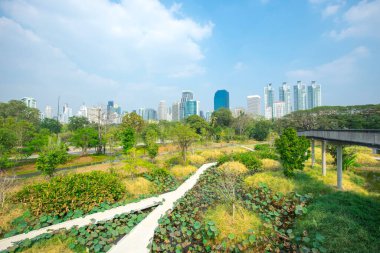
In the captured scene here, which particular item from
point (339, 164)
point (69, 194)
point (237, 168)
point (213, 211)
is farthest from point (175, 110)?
point (213, 211)

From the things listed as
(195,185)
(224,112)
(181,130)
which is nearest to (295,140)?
(195,185)

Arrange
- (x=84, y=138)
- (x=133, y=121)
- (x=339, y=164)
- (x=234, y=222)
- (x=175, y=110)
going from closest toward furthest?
(x=234, y=222) < (x=339, y=164) < (x=84, y=138) < (x=133, y=121) < (x=175, y=110)

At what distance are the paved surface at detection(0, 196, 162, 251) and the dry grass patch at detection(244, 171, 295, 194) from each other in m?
5.72

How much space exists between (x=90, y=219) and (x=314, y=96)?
144121 mm

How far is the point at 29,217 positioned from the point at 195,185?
807 cm

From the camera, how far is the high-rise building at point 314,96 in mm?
118800

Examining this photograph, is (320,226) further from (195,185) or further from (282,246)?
(195,185)

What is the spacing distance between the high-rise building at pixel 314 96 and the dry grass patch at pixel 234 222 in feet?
454

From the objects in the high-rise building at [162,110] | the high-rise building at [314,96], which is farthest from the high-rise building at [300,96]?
the high-rise building at [162,110]

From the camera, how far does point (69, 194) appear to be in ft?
25.8

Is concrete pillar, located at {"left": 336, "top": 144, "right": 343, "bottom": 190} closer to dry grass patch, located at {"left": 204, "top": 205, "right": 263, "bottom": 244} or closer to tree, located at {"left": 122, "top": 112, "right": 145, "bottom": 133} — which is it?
dry grass patch, located at {"left": 204, "top": 205, "right": 263, "bottom": 244}

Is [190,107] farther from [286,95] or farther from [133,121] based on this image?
[133,121]

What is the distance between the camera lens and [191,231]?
652cm

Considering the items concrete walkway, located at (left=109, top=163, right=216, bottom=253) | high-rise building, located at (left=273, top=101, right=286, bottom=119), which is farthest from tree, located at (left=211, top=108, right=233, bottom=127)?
high-rise building, located at (left=273, top=101, right=286, bottom=119)
